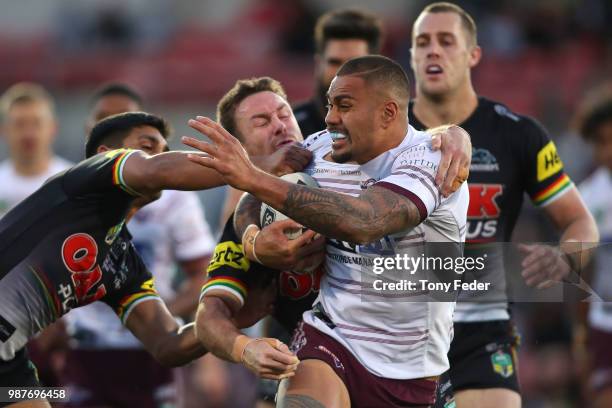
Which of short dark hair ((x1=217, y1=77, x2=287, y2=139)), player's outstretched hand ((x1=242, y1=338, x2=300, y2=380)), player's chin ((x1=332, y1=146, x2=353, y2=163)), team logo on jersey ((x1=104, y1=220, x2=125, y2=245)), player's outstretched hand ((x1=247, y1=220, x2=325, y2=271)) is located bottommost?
player's outstretched hand ((x1=242, y1=338, x2=300, y2=380))

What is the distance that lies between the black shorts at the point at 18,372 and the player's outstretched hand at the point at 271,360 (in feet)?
4.00

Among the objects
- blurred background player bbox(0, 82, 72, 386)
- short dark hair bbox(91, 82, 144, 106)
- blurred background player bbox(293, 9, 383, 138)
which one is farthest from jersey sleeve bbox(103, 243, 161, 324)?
blurred background player bbox(0, 82, 72, 386)

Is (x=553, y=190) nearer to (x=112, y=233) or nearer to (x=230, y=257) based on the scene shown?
(x=230, y=257)

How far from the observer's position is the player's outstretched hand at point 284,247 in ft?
17.2

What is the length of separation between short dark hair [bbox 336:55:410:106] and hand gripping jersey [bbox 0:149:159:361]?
108 cm

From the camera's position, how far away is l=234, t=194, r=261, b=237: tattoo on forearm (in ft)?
18.6

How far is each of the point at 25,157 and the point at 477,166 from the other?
13.9 feet

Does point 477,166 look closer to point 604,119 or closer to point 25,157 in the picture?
point 604,119

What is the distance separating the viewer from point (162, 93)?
61.9ft

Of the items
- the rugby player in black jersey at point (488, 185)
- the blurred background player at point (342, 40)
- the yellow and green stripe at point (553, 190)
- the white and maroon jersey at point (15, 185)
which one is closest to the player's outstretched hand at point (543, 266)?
the rugby player in black jersey at point (488, 185)

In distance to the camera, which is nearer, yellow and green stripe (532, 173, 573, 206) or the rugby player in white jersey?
the rugby player in white jersey

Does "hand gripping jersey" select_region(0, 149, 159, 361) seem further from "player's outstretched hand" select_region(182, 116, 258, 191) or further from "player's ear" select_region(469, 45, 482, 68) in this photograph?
"player's ear" select_region(469, 45, 482, 68)

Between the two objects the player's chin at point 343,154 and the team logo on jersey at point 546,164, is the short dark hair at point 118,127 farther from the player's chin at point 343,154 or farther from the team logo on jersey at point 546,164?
the team logo on jersey at point 546,164

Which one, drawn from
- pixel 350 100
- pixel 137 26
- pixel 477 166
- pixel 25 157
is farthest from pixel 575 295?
pixel 137 26
